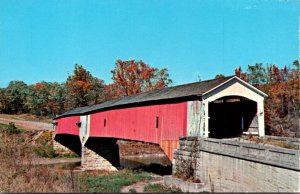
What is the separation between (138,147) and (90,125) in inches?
543

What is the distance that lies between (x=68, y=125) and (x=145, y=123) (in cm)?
1444

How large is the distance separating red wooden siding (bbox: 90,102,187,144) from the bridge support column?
6.98 ft

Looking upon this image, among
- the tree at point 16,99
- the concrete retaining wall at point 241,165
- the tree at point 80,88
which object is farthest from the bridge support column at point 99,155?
the tree at point 16,99

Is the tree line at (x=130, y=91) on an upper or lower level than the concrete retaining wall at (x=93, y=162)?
upper

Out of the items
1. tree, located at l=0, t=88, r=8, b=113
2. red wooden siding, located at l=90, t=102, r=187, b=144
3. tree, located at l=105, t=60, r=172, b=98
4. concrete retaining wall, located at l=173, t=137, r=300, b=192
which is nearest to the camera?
concrete retaining wall, located at l=173, t=137, r=300, b=192

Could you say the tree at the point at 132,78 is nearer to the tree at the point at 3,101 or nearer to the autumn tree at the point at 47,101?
the autumn tree at the point at 47,101

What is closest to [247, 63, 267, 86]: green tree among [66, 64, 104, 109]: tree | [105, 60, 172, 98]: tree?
[105, 60, 172, 98]: tree

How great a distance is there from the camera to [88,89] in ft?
153

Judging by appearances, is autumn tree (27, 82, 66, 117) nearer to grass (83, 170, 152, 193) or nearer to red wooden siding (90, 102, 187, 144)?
red wooden siding (90, 102, 187, 144)

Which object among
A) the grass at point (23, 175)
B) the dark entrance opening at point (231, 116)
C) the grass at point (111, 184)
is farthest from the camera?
the dark entrance opening at point (231, 116)

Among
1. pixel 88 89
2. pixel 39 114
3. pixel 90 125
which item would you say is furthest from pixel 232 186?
pixel 39 114

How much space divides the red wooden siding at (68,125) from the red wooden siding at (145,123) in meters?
4.42

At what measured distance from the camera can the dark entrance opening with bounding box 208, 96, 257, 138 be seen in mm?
16125

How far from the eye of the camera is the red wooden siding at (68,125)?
89.9 ft
